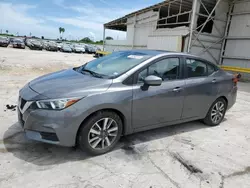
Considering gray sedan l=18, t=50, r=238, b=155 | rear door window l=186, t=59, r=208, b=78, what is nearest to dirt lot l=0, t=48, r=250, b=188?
gray sedan l=18, t=50, r=238, b=155

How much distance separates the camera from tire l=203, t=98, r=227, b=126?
4362 millimetres

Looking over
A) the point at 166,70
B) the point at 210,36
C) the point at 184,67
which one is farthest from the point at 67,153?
the point at 210,36

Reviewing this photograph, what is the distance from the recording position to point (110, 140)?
10.1 ft

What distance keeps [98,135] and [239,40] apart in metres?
13.8

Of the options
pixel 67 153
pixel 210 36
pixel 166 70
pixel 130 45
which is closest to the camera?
pixel 67 153

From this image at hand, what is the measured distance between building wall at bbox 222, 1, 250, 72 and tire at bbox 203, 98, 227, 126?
10346mm

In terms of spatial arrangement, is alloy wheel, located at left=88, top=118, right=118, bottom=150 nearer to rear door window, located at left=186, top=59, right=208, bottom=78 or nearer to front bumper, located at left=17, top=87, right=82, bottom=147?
front bumper, located at left=17, top=87, right=82, bottom=147

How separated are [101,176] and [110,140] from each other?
2.06 feet

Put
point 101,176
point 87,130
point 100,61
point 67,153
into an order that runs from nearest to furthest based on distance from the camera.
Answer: point 101,176, point 87,130, point 67,153, point 100,61

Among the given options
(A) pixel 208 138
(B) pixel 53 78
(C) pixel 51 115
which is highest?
(B) pixel 53 78

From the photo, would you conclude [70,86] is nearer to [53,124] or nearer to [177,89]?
[53,124]

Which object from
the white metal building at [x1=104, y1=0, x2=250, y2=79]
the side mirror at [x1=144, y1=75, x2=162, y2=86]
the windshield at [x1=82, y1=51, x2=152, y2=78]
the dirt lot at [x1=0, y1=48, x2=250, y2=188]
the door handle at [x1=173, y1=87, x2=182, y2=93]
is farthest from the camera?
the white metal building at [x1=104, y1=0, x2=250, y2=79]

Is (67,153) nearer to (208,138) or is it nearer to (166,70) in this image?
(166,70)

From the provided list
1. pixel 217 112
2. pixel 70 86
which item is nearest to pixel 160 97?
pixel 70 86
